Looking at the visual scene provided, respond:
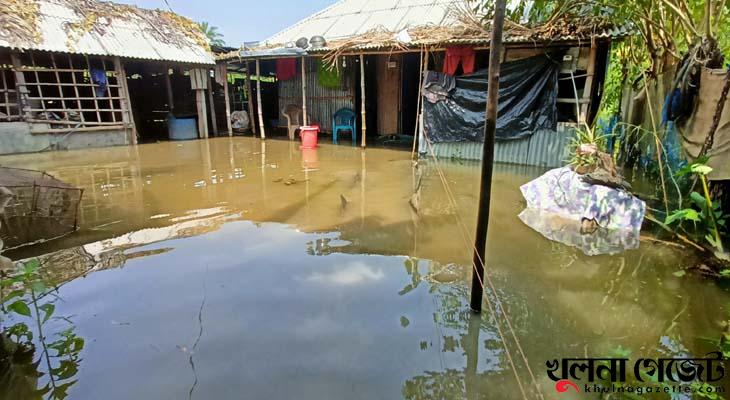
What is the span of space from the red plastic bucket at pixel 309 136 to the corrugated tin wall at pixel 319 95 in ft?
7.63

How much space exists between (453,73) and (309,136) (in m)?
4.26

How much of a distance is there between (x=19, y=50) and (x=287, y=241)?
10.4m

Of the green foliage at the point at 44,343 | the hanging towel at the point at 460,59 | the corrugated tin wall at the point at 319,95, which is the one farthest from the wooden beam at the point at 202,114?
the green foliage at the point at 44,343

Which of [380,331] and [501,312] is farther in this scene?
[501,312]

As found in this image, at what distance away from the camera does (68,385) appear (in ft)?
8.21

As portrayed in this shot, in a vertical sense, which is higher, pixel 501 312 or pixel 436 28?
pixel 436 28

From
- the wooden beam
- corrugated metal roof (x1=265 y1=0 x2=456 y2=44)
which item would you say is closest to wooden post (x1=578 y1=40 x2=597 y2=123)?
corrugated metal roof (x1=265 y1=0 x2=456 y2=44)

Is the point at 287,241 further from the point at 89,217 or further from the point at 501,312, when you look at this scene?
the point at 89,217

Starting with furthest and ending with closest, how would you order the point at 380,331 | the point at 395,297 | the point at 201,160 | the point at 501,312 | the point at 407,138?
the point at 407,138 < the point at 201,160 < the point at 395,297 < the point at 501,312 < the point at 380,331

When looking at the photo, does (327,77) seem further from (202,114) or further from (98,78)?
(98,78)

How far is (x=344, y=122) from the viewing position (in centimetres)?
1302

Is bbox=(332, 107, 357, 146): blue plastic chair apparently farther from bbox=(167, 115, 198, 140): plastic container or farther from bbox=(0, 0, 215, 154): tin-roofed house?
bbox=(167, 115, 198, 140): plastic container

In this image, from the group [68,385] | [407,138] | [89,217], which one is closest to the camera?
[68,385]

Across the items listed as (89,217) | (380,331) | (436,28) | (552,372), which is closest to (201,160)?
(89,217)
